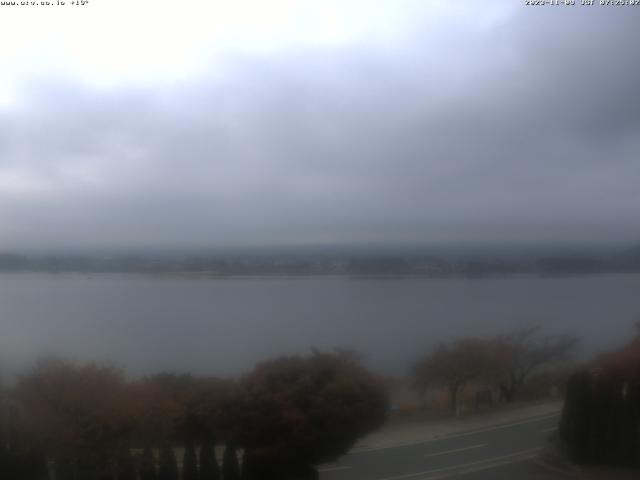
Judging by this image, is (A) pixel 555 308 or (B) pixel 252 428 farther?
(A) pixel 555 308

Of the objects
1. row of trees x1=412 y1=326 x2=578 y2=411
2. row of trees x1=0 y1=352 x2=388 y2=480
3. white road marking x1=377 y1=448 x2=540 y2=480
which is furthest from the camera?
white road marking x1=377 y1=448 x2=540 y2=480

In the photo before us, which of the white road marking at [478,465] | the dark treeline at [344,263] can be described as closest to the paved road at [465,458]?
the white road marking at [478,465]

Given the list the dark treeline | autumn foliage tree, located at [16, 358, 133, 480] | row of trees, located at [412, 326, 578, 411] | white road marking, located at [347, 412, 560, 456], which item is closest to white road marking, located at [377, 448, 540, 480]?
white road marking, located at [347, 412, 560, 456]

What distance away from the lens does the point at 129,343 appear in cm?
254

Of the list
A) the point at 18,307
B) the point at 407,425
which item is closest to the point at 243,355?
the point at 407,425

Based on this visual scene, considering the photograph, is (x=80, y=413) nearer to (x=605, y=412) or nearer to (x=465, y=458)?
(x=465, y=458)

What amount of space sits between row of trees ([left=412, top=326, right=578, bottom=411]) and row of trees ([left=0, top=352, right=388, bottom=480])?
245 mm

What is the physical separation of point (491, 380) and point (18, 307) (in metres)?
2.11

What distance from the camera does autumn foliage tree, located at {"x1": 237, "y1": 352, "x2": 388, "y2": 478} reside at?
2473 mm

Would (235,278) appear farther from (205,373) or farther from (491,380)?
(491,380)

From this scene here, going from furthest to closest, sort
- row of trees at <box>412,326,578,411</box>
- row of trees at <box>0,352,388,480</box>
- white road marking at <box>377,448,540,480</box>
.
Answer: white road marking at <box>377,448,540,480</box>
row of trees at <box>412,326,578,411</box>
row of trees at <box>0,352,388,480</box>

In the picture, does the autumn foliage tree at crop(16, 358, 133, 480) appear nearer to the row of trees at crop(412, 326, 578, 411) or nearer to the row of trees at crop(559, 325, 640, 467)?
the row of trees at crop(412, 326, 578, 411)

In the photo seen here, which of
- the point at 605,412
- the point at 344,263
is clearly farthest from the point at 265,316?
the point at 605,412

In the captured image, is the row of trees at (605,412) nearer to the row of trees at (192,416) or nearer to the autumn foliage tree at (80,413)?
the row of trees at (192,416)
